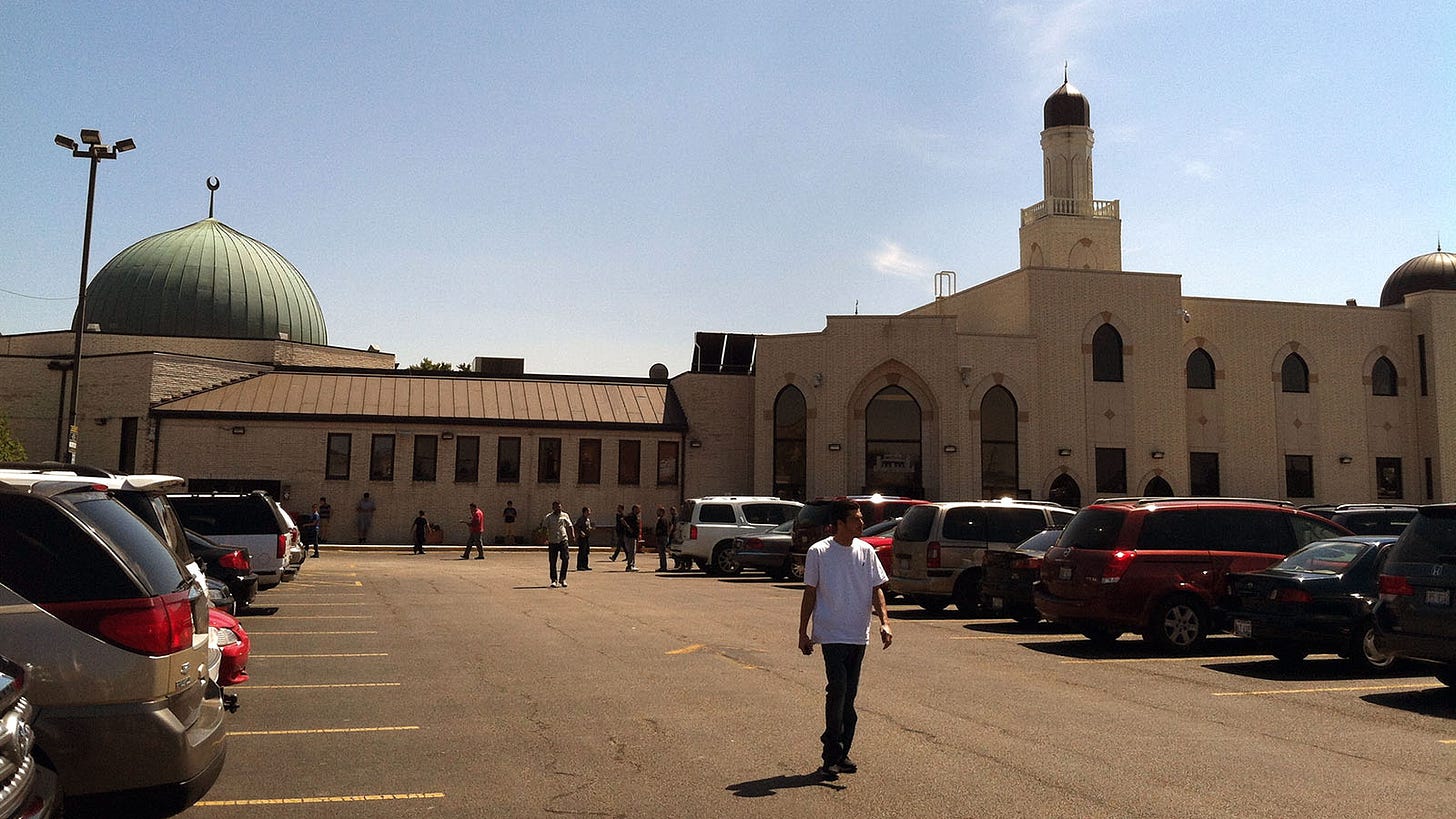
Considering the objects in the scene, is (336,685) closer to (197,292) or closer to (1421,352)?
(197,292)

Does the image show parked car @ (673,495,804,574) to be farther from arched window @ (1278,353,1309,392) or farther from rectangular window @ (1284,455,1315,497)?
arched window @ (1278,353,1309,392)

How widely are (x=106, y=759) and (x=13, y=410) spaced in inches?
1691

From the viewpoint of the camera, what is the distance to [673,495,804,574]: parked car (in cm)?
2722

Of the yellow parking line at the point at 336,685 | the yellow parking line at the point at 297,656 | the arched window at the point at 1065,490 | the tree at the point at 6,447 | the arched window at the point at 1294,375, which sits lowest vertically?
the yellow parking line at the point at 336,685

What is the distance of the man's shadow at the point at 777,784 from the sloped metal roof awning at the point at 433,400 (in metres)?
34.9

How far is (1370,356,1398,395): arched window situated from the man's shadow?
43282 mm

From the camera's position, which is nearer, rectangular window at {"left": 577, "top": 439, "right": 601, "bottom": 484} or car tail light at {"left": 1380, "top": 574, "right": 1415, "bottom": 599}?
car tail light at {"left": 1380, "top": 574, "right": 1415, "bottom": 599}

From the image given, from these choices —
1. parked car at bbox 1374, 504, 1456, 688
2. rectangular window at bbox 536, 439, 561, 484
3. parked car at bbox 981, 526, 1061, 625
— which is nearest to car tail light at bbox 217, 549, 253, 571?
parked car at bbox 981, 526, 1061, 625

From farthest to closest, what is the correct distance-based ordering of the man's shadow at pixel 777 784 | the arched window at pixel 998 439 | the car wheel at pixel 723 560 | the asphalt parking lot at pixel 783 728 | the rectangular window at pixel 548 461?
the rectangular window at pixel 548 461
the arched window at pixel 998 439
the car wheel at pixel 723 560
the man's shadow at pixel 777 784
the asphalt parking lot at pixel 783 728

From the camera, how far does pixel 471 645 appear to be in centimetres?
1309

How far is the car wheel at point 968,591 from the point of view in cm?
1734

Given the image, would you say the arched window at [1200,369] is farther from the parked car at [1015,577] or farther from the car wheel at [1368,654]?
the car wheel at [1368,654]

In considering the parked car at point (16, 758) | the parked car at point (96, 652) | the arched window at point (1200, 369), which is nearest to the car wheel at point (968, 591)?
the parked car at point (96, 652)


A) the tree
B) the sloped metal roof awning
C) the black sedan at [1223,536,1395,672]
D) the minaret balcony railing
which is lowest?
Result: the black sedan at [1223,536,1395,672]
